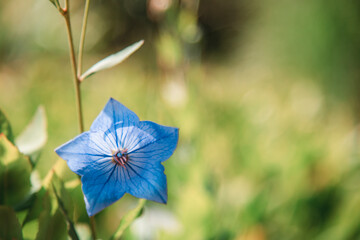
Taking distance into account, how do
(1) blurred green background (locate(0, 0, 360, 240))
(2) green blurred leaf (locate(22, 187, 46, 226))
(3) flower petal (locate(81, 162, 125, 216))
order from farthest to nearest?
(1) blurred green background (locate(0, 0, 360, 240))
(2) green blurred leaf (locate(22, 187, 46, 226))
(3) flower petal (locate(81, 162, 125, 216))

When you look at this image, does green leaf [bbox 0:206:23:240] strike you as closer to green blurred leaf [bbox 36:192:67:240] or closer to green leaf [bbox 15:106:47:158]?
green blurred leaf [bbox 36:192:67:240]

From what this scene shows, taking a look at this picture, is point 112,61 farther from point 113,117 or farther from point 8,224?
point 8,224

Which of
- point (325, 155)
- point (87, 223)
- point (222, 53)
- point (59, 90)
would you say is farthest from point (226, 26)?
point (87, 223)

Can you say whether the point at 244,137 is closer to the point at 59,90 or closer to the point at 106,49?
the point at 59,90

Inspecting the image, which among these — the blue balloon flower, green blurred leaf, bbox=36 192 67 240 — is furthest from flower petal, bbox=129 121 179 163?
green blurred leaf, bbox=36 192 67 240

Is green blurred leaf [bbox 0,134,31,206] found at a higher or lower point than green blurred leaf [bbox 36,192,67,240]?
higher

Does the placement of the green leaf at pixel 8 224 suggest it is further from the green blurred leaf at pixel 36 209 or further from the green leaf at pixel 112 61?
the green leaf at pixel 112 61

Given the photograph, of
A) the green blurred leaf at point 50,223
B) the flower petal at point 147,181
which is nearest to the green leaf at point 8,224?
the green blurred leaf at point 50,223

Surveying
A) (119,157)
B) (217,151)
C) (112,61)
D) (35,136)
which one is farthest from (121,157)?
(217,151)
